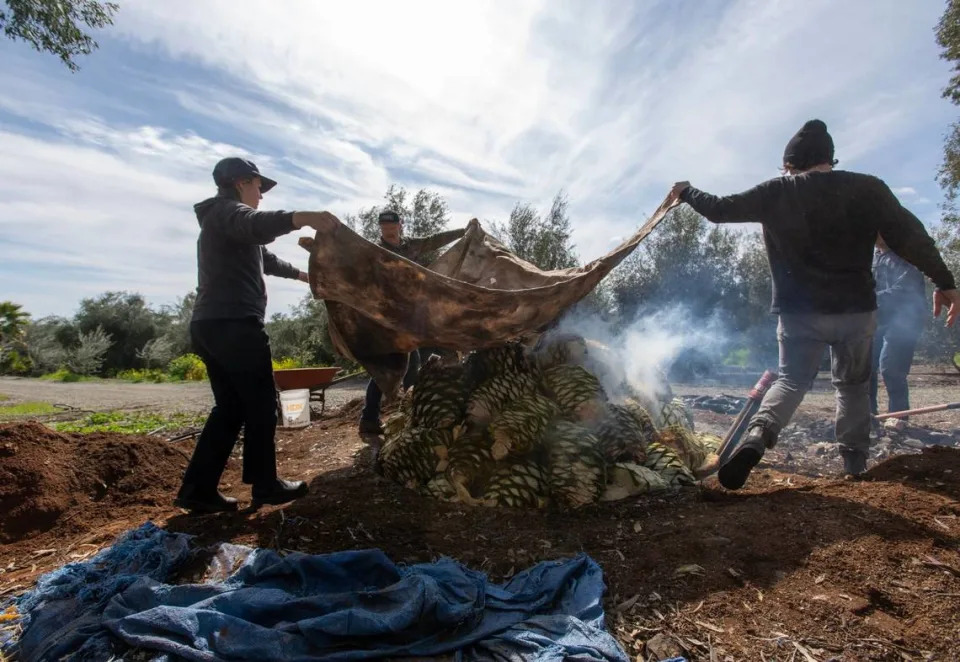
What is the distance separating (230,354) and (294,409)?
2970 mm

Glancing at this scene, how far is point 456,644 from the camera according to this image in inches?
61.4

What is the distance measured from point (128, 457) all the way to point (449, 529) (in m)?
2.35

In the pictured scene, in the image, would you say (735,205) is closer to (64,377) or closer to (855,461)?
(855,461)

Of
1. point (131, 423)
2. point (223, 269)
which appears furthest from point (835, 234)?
point (131, 423)

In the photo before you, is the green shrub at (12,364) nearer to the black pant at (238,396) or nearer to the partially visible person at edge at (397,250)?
the partially visible person at edge at (397,250)

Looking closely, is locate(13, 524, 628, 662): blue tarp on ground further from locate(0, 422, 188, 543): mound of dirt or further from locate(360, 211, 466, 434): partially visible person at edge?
locate(360, 211, 466, 434): partially visible person at edge

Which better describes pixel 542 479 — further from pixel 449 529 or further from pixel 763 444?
pixel 763 444

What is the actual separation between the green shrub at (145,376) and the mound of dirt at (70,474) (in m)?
18.6

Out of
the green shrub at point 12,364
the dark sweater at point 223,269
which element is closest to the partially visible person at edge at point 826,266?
the dark sweater at point 223,269

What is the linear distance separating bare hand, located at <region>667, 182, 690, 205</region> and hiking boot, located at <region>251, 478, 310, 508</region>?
3002 mm

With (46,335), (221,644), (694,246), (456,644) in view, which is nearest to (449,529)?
(456,644)

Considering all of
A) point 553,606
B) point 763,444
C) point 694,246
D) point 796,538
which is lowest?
point 553,606

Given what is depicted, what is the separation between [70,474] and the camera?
10.1 ft

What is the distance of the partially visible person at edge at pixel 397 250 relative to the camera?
4.46 m
